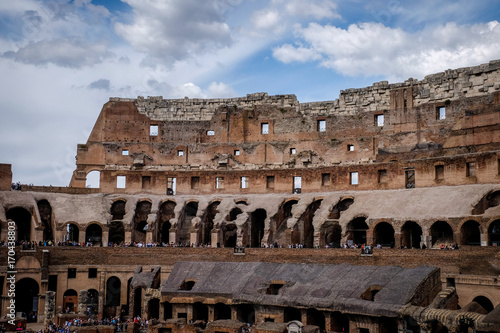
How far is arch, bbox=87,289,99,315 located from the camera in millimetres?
42094

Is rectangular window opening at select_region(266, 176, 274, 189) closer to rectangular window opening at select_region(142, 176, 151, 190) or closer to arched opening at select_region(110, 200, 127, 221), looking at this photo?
rectangular window opening at select_region(142, 176, 151, 190)

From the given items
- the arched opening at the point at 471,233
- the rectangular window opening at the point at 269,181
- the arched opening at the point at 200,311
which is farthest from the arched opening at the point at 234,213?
the arched opening at the point at 471,233

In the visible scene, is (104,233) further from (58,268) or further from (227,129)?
(227,129)

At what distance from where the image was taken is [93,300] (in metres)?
42.8

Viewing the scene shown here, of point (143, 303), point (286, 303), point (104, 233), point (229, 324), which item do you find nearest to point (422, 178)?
point (286, 303)

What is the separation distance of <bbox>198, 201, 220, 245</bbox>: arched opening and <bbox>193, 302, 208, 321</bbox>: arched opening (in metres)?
10.3

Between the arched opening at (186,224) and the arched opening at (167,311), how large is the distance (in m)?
10.5

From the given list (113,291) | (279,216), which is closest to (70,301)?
(113,291)

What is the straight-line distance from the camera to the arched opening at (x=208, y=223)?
4792 cm

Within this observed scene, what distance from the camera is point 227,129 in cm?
5778

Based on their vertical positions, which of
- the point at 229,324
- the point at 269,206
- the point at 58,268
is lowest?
the point at 229,324

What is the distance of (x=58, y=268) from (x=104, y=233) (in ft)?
16.5

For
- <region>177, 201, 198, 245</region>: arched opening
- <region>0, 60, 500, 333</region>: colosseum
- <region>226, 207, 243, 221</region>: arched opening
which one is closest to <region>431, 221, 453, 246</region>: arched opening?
<region>0, 60, 500, 333</region>: colosseum

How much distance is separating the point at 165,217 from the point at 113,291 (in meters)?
8.89
